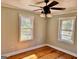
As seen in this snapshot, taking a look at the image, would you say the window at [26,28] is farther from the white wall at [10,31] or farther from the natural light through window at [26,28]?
the white wall at [10,31]

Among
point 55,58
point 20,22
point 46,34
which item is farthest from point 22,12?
point 55,58

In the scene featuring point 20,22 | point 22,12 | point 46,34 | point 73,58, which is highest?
point 22,12

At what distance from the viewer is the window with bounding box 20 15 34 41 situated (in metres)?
4.11

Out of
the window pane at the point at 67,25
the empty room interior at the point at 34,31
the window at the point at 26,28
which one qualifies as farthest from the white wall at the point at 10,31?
the window pane at the point at 67,25

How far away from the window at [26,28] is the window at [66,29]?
5.63 ft

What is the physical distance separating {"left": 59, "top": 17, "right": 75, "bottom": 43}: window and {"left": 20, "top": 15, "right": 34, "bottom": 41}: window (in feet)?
5.63

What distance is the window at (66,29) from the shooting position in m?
3.95

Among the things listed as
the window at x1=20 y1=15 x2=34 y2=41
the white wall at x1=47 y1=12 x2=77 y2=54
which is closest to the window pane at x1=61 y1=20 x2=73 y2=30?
the white wall at x1=47 y1=12 x2=77 y2=54

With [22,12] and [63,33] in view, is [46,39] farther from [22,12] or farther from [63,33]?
[22,12]

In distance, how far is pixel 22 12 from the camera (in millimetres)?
4152

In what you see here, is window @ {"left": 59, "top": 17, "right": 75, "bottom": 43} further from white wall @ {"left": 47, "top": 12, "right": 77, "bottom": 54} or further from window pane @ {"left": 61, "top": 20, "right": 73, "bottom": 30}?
white wall @ {"left": 47, "top": 12, "right": 77, "bottom": 54}

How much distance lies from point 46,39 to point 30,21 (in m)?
1.89

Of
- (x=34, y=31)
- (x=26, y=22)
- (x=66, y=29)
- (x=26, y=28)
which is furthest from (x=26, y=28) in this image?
(x=66, y=29)

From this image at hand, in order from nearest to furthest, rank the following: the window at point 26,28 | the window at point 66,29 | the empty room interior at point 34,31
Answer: the empty room interior at point 34,31 < the window at point 66,29 < the window at point 26,28
